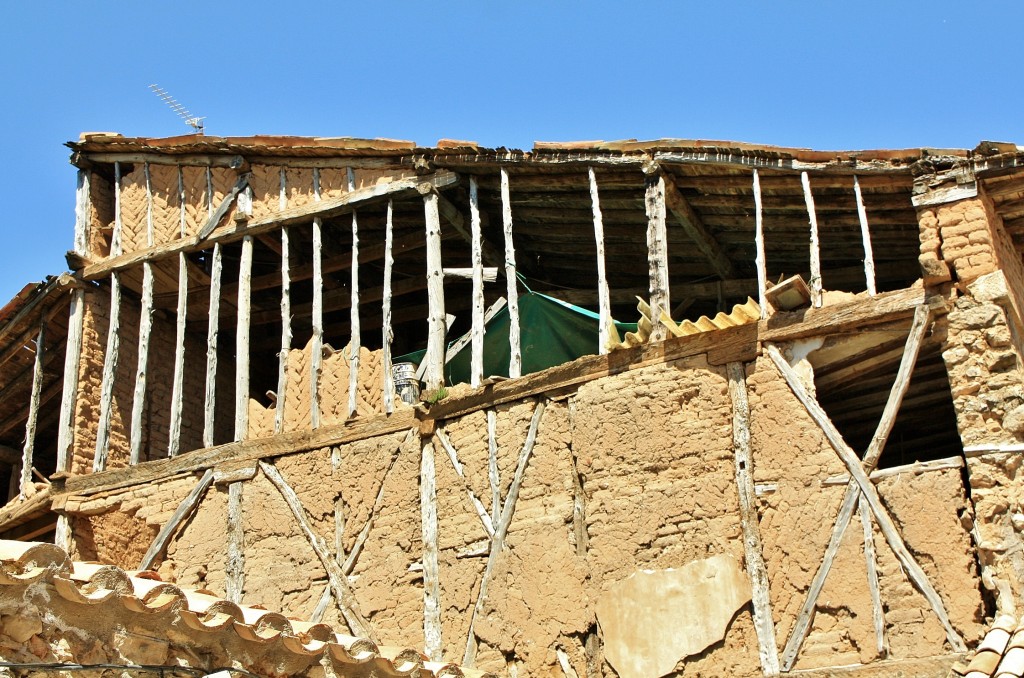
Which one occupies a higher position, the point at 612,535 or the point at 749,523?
the point at 612,535

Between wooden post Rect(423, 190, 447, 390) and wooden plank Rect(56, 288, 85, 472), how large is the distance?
4.20 m

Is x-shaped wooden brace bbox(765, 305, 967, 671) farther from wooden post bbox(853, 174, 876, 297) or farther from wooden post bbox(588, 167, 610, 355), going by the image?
wooden post bbox(588, 167, 610, 355)

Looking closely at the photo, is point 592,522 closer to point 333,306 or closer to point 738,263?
point 738,263

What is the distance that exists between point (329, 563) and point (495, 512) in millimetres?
1882

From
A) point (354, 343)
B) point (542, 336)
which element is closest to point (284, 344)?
point (354, 343)

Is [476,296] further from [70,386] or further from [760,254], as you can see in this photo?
[70,386]

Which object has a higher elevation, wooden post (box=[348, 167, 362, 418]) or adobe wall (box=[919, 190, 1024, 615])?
wooden post (box=[348, 167, 362, 418])

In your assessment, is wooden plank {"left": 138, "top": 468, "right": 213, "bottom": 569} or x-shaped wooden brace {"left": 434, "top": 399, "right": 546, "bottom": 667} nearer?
x-shaped wooden brace {"left": 434, "top": 399, "right": 546, "bottom": 667}

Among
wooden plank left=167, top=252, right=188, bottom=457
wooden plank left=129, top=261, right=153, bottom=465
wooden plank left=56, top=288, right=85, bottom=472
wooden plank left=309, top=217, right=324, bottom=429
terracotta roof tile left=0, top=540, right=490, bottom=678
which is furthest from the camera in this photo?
wooden plank left=56, top=288, right=85, bottom=472

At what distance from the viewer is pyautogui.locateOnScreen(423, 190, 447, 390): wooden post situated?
12.9m

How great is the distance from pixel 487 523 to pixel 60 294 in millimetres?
6726

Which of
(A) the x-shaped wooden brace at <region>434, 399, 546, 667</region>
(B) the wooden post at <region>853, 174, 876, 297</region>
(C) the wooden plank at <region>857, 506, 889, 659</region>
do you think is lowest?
(C) the wooden plank at <region>857, 506, 889, 659</region>

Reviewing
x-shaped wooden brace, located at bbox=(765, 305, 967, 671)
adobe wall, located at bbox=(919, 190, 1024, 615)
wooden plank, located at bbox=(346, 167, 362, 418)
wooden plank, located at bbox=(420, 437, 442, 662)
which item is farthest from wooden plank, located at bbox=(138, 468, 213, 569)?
adobe wall, located at bbox=(919, 190, 1024, 615)

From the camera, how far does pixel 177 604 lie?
24.1 ft
